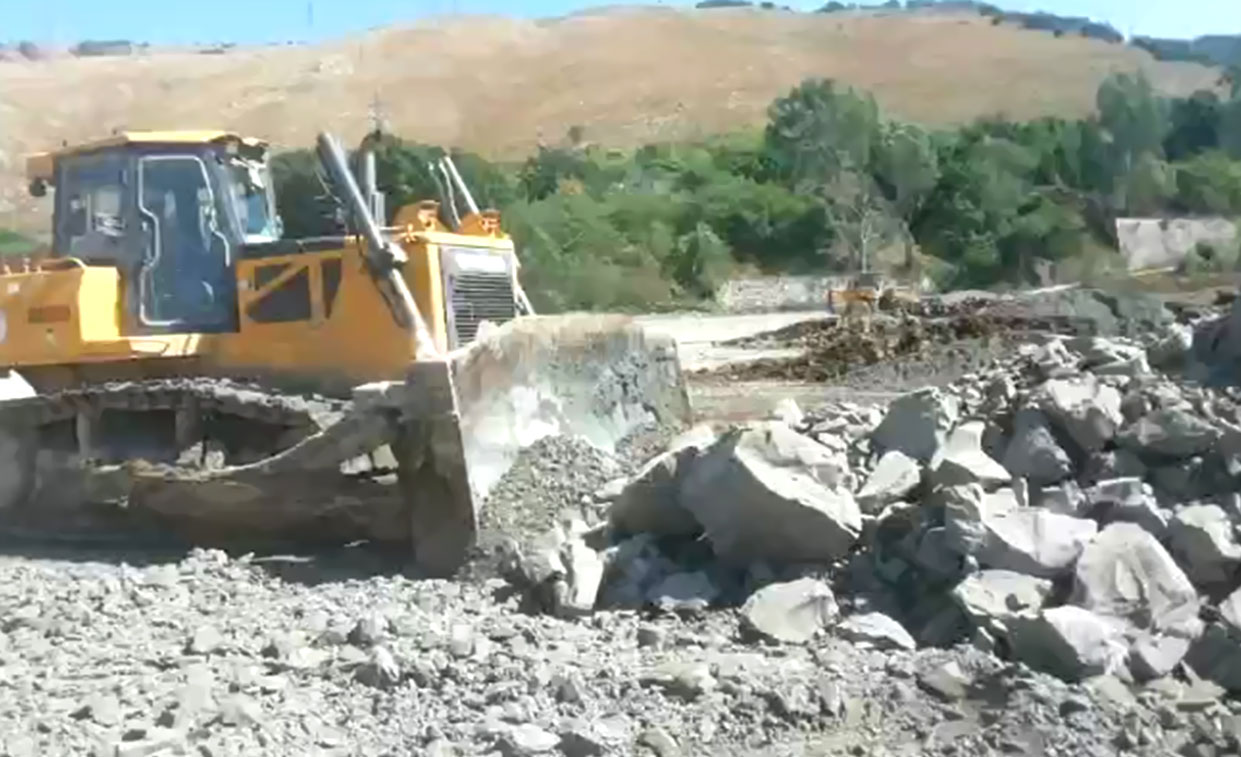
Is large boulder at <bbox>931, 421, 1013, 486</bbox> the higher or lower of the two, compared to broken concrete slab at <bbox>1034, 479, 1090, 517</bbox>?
higher

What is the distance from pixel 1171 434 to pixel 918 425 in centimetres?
104

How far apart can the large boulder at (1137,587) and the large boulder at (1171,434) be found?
0.78m

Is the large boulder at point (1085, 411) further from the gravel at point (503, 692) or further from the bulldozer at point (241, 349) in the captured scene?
the bulldozer at point (241, 349)

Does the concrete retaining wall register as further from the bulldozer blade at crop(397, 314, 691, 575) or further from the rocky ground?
the rocky ground

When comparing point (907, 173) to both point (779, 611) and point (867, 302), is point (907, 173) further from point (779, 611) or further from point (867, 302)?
point (779, 611)

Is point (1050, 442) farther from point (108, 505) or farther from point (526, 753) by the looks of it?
point (108, 505)

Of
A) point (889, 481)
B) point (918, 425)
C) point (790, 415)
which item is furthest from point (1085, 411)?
point (790, 415)

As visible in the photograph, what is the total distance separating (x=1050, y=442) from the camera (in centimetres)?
717

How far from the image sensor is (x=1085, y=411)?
7.18m

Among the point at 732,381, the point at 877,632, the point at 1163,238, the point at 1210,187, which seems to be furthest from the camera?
the point at 1210,187

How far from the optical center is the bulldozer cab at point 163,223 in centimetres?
977

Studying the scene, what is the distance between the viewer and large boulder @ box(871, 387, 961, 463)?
7434mm

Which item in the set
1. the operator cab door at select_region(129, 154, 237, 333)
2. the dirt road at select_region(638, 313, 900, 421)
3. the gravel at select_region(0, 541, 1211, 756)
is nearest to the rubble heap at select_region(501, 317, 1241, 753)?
the gravel at select_region(0, 541, 1211, 756)

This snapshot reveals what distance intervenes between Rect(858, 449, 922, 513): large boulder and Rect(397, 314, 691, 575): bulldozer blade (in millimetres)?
1855
